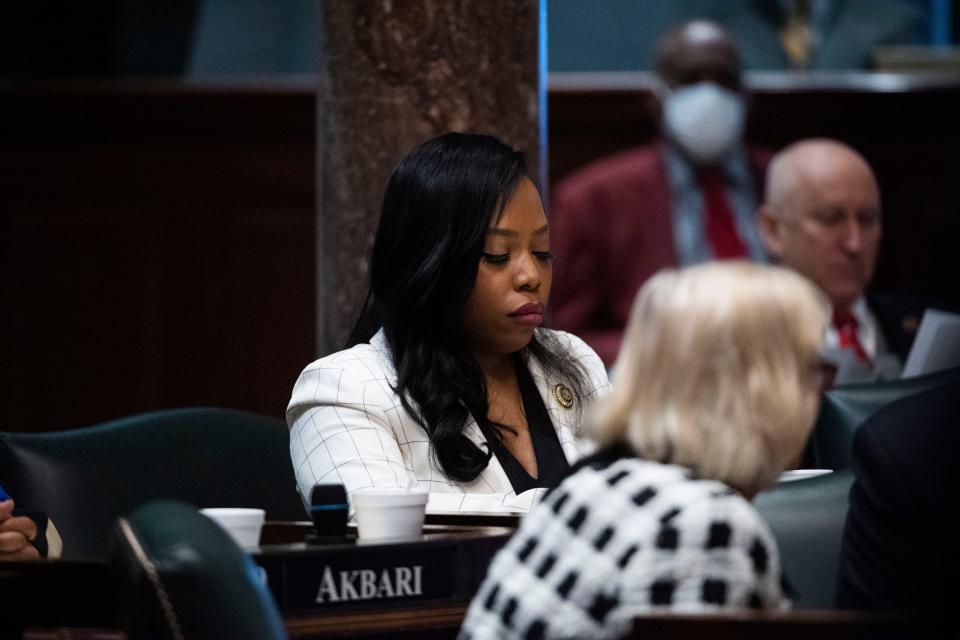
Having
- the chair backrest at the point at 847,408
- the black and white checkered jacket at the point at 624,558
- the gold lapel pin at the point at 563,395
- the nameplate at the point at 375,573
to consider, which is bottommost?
the chair backrest at the point at 847,408

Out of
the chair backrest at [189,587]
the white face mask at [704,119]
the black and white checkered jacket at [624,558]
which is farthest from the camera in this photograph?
the white face mask at [704,119]

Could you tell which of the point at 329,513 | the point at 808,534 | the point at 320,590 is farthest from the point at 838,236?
the point at 320,590

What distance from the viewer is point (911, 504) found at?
2.04m

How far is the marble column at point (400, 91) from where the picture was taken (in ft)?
10.9

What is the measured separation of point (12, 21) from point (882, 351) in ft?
10.9

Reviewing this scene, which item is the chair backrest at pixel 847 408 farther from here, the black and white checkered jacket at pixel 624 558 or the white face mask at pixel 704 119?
the white face mask at pixel 704 119

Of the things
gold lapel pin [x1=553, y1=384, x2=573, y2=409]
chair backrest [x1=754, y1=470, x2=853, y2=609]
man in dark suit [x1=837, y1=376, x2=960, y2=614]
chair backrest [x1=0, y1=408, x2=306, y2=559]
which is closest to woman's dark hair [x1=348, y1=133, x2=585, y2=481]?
gold lapel pin [x1=553, y1=384, x2=573, y2=409]

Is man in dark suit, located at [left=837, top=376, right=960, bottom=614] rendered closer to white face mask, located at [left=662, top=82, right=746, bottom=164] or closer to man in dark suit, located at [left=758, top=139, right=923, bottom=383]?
man in dark suit, located at [left=758, top=139, right=923, bottom=383]

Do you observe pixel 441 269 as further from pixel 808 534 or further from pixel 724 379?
pixel 724 379

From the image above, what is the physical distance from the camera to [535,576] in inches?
67.3

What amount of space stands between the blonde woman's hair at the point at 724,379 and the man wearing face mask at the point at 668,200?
295cm

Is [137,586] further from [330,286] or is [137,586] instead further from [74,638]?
[330,286]

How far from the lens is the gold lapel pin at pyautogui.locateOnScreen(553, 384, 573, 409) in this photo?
2.98m

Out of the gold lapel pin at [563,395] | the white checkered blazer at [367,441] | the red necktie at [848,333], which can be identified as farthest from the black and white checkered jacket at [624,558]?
the red necktie at [848,333]
